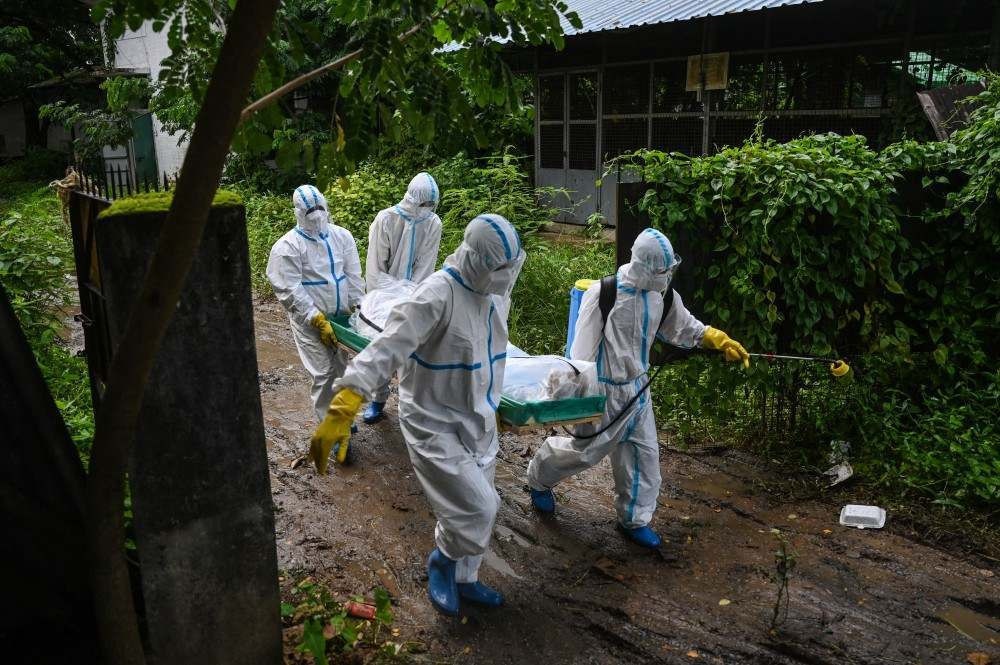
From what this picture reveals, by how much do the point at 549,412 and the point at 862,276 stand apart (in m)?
2.25

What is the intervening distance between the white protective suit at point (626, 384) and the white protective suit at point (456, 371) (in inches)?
30.1

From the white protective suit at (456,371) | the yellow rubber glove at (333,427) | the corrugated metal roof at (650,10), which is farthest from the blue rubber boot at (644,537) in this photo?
the corrugated metal roof at (650,10)

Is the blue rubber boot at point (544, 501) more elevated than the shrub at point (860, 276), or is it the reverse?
the shrub at point (860, 276)

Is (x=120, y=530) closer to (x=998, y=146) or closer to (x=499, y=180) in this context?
(x=998, y=146)

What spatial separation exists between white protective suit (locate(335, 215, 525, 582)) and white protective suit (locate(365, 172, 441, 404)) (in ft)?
8.44

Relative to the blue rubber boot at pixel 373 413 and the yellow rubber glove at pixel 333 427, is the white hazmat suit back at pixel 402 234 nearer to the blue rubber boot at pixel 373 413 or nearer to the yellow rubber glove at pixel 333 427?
the blue rubber boot at pixel 373 413

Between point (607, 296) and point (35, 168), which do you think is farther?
point (35, 168)

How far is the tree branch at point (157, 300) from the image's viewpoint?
1.75 metres

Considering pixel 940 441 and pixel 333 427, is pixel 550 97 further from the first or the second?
pixel 333 427

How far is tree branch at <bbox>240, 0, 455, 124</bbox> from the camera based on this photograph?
2.26 m

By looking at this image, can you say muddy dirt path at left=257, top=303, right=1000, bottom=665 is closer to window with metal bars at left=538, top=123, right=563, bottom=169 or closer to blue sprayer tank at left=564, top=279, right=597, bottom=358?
blue sprayer tank at left=564, top=279, right=597, bottom=358

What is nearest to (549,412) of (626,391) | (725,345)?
(626,391)

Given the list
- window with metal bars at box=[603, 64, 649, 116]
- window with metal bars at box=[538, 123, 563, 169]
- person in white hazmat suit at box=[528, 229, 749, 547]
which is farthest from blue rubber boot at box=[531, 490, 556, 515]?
window with metal bars at box=[538, 123, 563, 169]

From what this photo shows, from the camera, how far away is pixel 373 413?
6.17 metres
